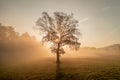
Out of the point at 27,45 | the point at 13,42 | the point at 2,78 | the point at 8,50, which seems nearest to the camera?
the point at 2,78

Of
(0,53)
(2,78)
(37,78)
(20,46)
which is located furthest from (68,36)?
(20,46)

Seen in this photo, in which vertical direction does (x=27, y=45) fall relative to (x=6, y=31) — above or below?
below

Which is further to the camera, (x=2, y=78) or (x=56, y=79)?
(x=2, y=78)

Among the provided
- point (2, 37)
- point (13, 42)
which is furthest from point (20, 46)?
point (2, 37)

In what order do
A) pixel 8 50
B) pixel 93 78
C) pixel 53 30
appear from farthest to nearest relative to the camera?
1. pixel 8 50
2. pixel 53 30
3. pixel 93 78

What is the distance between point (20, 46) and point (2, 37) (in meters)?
14.6

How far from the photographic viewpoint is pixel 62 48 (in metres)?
45.6

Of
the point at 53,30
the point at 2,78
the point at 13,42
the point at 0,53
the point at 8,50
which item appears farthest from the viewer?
the point at 13,42

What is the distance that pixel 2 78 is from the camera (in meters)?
29.5

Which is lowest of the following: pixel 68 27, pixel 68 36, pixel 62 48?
pixel 62 48

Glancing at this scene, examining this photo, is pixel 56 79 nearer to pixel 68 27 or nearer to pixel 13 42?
pixel 68 27

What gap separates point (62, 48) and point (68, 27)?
739cm

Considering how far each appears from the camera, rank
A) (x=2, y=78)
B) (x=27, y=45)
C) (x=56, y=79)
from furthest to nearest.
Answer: (x=27, y=45)
(x=2, y=78)
(x=56, y=79)

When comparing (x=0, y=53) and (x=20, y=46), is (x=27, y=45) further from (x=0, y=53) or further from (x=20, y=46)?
(x=0, y=53)
